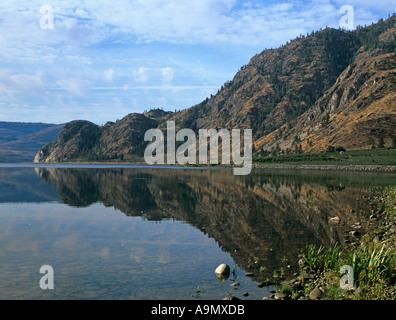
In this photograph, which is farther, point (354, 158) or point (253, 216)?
point (354, 158)

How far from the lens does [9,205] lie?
46531mm

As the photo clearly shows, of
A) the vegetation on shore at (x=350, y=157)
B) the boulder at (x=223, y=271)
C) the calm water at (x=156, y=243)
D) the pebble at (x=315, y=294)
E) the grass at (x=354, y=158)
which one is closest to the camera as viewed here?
the pebble at (x=315, y=294)

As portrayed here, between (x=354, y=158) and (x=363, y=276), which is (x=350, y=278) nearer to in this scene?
(x=363, y=276)

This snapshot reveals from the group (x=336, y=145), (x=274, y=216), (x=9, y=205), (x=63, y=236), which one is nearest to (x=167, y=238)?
(x=63, y=236)

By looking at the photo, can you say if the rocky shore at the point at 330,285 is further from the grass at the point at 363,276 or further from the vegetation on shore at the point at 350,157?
the vegetation on shore at the point at 350,157

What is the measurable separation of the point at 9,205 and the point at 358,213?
41.4m

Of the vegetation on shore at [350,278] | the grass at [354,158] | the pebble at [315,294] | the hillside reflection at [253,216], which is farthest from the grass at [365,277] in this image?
the grass at [354,158]

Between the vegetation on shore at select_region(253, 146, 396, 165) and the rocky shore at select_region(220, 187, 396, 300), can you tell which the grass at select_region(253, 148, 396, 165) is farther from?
the rocky shore at select_region(220, 187, 396, 300)

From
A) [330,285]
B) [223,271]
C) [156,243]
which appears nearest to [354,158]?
[156,243]

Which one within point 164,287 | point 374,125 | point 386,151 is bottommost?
point 164,287

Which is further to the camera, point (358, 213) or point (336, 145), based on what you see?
point (336, 145)

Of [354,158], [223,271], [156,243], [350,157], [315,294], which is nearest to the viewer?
[315,294]

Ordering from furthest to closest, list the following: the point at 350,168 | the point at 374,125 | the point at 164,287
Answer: the point at 374,125 < the point at 350,168 < the point at 164,287
